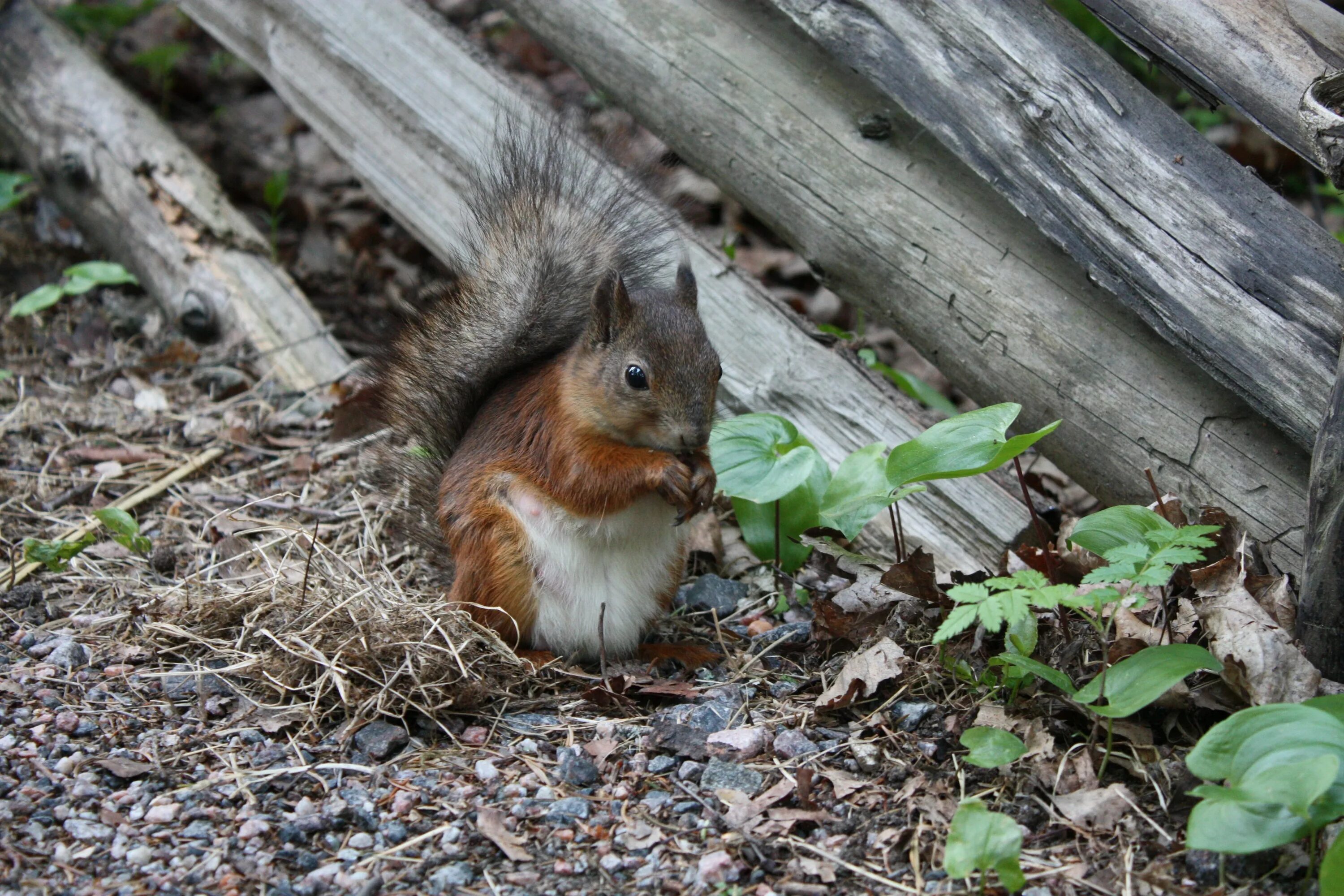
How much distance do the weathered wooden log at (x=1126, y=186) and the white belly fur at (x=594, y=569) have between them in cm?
117

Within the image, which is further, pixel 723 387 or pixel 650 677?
pixel 723 387

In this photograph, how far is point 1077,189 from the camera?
273 cm

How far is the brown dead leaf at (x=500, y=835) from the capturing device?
2119 millimetres

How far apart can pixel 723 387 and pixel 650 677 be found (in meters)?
1.00

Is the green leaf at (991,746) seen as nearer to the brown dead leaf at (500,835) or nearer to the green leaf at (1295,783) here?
the green leaf at (1295,783)

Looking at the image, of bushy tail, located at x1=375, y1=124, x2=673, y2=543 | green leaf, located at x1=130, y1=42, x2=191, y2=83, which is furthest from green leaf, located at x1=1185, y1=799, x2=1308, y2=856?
green leaf, located at x1=130, y1=42, x2=191, y2=83

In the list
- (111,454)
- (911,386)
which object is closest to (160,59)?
(111,454)

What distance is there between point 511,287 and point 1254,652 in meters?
1.83

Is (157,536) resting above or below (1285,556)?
below

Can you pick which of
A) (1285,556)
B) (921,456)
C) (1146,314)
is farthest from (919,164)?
(1285,556)

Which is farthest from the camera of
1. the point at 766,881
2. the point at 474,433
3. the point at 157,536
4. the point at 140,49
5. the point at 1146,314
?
the point at 140,49

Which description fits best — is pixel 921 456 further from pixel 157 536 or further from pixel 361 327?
pixel 361 327

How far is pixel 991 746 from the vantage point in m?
2.21

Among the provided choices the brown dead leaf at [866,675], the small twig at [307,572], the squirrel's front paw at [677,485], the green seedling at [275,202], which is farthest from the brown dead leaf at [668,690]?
the green seedling at [275,202]
